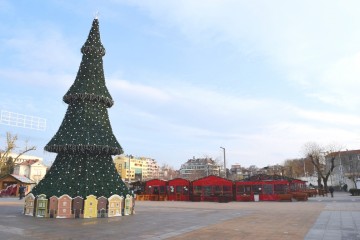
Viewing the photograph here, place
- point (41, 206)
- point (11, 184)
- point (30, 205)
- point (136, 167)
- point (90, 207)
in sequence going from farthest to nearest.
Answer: point (136, 167), point (11, 184), point (30, 205), point (41, 206), point (90, 207)

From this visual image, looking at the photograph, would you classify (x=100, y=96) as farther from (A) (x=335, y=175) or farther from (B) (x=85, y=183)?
(A) (x=335, y=175)

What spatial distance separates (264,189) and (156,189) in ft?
47.4

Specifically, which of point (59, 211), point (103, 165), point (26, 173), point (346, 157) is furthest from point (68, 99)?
point (346, 157)

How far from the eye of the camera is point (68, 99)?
1922cm

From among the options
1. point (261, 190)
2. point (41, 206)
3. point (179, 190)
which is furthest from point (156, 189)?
point (41, 206)

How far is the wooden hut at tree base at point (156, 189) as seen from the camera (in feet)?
129

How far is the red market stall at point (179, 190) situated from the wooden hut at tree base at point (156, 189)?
0.86m

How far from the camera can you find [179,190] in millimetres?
39000

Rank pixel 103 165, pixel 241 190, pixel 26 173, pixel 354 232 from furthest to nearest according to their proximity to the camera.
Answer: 1. pixel 26 173
2. pixel 241 190
3. pixel 103 165
4. pixel 354 232

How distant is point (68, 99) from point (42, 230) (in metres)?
9.44

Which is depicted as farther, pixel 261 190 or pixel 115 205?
pixel 261 190

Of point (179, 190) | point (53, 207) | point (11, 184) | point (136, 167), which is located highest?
point (136, 167)

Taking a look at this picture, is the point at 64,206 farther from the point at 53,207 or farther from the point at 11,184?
the point at 11,184

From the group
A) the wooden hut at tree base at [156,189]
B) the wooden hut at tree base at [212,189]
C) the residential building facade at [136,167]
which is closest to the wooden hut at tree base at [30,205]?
the wooden hut at tree base at [212,189]
